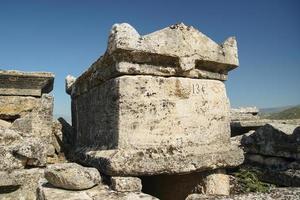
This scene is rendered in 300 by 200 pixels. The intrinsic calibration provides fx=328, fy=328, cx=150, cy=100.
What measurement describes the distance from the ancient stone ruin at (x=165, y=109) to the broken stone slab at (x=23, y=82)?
135 centimetres

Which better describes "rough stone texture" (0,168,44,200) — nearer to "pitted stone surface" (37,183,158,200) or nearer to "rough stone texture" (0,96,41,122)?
"pitted stone surface" (37,183,158,200)

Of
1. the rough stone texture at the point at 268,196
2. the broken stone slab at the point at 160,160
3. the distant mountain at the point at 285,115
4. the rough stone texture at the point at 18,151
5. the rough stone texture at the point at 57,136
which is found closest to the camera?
the rough stone texture at the point at 268,196

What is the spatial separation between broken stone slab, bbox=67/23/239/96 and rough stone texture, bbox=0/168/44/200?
138 centimetres

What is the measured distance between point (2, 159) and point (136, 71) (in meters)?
1.92

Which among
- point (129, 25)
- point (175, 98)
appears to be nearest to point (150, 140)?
point (175, 98)

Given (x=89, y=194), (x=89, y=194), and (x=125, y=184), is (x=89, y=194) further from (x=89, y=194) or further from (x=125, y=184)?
(x=125, y=184)

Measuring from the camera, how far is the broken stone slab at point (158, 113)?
3.55 m

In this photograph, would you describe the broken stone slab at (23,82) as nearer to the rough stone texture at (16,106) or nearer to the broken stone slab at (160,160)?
the rough stone texture at (16,106)

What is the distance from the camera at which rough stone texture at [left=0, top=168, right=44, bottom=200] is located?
3.87 metres

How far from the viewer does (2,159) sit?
3898 millimetres

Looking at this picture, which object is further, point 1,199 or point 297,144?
→ point 297,144

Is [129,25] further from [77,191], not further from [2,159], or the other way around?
[2,159]

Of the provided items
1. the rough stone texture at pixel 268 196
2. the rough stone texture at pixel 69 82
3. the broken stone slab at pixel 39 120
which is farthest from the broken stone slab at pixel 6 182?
the rough stone texture at pixel 69 82

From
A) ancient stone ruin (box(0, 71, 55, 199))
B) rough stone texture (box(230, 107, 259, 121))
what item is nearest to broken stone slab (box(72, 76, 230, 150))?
ancient stone ruin (box(0, 71, 55, 199))
